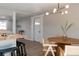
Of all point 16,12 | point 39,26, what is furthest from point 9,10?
point 39,26

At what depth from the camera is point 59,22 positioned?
518 cm

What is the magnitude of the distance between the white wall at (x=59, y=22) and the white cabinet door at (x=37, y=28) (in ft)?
0.62

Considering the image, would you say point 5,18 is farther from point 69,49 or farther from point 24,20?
point 69,49

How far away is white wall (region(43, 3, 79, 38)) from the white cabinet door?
0.62 ft

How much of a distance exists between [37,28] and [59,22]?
1.08m

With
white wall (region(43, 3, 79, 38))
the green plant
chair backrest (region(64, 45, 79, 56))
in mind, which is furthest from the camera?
the green plant

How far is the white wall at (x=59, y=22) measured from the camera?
4349 millimetres

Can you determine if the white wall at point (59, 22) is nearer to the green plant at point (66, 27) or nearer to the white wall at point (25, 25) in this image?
the green plant at point (66, 27)

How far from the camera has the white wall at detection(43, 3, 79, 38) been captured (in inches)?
171

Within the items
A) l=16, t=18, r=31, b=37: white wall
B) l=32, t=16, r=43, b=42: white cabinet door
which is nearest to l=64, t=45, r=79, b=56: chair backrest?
l=32, t=16, r=43, b=42: white cabinet door

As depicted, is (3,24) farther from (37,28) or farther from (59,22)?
(59,22)

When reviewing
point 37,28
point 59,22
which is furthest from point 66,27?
point 37,28

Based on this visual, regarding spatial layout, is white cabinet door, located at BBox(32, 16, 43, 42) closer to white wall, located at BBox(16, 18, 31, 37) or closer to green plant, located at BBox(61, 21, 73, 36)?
white wall, located at BBox(16, 18, 31, 37)

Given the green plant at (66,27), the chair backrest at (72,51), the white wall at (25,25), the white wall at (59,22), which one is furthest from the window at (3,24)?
the chair backrest at (72,51)
